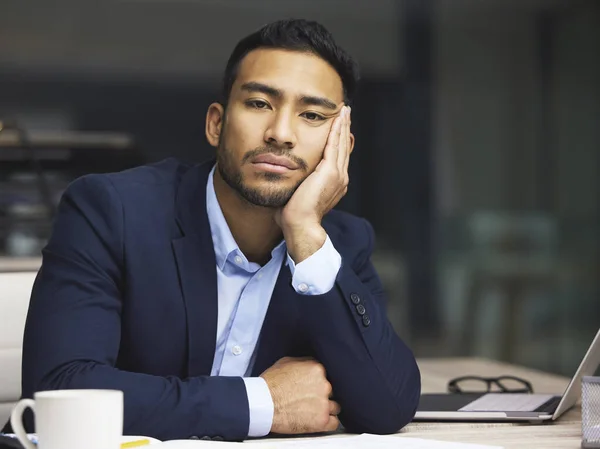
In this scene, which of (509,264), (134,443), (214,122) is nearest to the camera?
(134,443)

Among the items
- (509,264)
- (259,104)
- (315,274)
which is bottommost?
(509,264)

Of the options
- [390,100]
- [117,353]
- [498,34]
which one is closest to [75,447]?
[117,353]

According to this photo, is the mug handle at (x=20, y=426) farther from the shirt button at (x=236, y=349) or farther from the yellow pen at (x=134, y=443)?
the shirt button at (x=236, y=349)

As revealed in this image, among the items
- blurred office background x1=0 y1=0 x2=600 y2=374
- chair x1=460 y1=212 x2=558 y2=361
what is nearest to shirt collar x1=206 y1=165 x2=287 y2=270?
blurred office background x1=0 y1=0 x2=600 y2=374

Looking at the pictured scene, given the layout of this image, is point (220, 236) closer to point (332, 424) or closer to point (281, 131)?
point (281, 131)

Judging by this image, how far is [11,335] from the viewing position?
2.07m

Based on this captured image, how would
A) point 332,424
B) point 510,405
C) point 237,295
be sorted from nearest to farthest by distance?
point 332,424
point 510,405
point 237,295

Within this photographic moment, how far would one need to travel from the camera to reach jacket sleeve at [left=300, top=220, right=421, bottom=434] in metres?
1.66

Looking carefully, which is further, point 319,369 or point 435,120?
point 435,120

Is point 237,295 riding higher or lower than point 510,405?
higher

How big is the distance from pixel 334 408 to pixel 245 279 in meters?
0.33

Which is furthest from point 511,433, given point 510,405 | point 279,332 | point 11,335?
point 11,335

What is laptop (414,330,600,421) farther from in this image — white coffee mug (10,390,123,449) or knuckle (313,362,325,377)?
white coffee mug (10,390,123,449)

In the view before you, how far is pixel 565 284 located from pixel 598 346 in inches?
172
